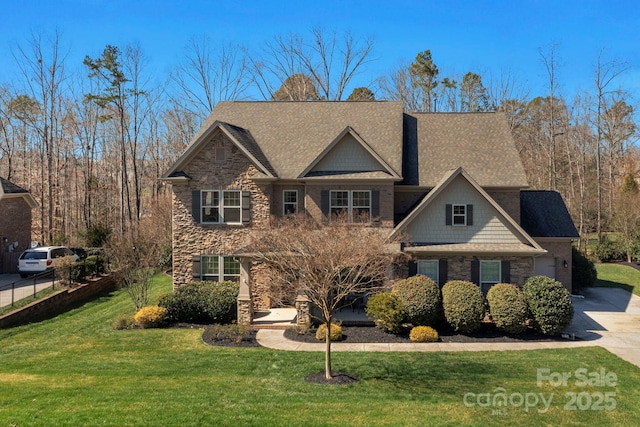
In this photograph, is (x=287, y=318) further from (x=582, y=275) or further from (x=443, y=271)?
(x=582, y=275)

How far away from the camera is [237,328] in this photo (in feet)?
52.6

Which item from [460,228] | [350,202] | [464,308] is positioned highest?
[350,202]

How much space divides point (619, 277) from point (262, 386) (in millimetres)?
25202

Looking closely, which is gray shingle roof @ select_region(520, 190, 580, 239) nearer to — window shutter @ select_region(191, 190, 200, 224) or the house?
the house

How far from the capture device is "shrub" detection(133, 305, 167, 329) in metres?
17.4

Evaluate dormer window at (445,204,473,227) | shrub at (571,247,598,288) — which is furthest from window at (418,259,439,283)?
shrub at (571,247,598,288)

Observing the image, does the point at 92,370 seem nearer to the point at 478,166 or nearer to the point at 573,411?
the point at 573,411

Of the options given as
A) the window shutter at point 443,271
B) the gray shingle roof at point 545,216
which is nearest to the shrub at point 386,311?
the window shutter at point 443,271

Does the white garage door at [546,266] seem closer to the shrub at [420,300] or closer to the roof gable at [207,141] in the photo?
the shrub at [420,300]

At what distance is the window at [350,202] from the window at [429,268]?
10.9ft

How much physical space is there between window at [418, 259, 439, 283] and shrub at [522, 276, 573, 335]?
360 centimetres

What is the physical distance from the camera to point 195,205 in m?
20.6

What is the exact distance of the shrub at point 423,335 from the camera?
1555cm

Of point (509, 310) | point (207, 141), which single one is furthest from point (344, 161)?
point (509, 310)
